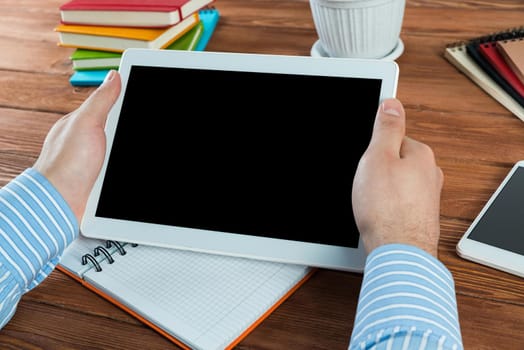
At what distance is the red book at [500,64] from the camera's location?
108 centimetres

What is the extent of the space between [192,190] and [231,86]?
0.17m

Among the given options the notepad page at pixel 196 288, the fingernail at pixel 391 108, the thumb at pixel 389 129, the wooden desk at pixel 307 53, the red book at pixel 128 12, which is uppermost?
the fingernail at pixel 391 108

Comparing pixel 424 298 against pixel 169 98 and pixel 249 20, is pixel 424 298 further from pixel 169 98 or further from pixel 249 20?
pixel 249 20

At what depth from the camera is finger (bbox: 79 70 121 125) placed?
907 mm

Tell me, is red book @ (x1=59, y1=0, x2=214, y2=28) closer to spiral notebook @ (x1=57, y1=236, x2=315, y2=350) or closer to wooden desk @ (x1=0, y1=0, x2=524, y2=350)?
wooden desk @ (x1=0, y1=0, x2=524, y2=350)

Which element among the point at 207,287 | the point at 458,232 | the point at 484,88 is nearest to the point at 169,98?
the point at 207,287

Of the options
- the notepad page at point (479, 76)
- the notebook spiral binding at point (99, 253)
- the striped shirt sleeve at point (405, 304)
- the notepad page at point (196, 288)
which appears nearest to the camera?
the striped shirt sleeve at point (405, 304)

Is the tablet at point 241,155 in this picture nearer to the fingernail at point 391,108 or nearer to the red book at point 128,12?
the fingernail at point 391,108

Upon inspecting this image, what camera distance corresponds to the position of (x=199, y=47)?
134cm

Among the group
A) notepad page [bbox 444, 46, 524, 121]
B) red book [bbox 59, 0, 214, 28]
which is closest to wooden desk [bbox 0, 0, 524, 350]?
notepad page [bbox 444, 46, 524, 121]

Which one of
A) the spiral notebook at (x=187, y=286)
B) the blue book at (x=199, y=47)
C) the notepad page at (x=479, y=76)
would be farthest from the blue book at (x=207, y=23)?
the spiral notebook at (x=187, y=286)

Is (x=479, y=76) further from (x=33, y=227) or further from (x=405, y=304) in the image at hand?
(x=33, y=227)

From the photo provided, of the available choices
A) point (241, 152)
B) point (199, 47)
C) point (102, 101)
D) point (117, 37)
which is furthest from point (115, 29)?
point (241, 152)

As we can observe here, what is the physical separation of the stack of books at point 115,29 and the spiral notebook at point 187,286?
520mm
